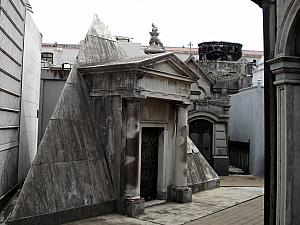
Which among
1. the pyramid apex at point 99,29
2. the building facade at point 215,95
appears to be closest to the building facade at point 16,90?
the pyramid apex at point 99,29

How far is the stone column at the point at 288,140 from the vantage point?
4969 millimetres

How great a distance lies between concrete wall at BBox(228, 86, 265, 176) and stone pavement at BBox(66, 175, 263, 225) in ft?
17.6

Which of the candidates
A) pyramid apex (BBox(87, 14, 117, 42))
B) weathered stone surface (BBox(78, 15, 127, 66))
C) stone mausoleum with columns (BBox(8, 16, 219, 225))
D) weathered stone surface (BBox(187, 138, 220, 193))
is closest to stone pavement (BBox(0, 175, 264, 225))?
weathered stone surface (BBox(187, 138, 220, 193))

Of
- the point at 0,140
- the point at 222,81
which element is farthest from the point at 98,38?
the point at 222,81

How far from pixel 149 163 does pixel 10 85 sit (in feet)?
14.0

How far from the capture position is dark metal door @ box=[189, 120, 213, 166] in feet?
56.0

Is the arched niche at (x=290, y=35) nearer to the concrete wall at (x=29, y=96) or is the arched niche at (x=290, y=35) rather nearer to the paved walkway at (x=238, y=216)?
the paved walkway at (x=238, y=216)

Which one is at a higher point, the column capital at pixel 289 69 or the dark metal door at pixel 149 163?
the column capital at pixel 289 69

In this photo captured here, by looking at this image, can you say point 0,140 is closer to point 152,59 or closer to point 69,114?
point 69,114

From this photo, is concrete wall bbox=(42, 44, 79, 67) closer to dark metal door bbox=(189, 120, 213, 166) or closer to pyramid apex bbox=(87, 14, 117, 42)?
dark metal door bbox=(189, 120, 213, 166)

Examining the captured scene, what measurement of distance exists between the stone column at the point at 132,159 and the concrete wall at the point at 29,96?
344 cm

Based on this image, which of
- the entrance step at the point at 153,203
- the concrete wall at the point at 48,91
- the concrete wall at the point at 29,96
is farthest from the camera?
the concrete wall at the point at 48,91

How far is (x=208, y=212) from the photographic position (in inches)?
368

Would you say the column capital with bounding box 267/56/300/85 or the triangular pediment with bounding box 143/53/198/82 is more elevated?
the triangular pediment with bounding box 143/53/198/82
